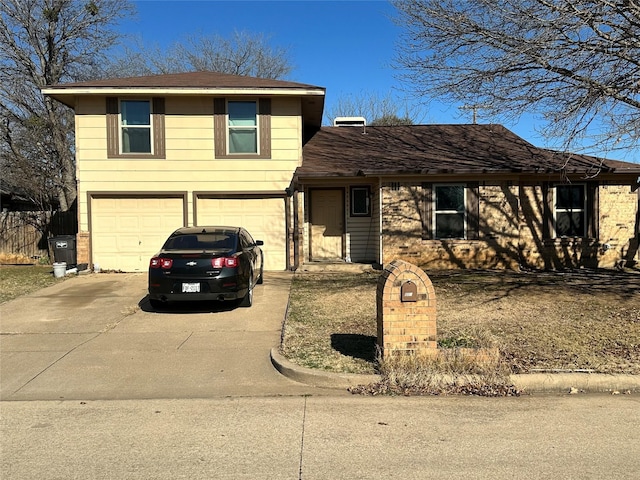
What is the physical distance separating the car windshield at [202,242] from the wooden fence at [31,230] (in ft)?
34.3

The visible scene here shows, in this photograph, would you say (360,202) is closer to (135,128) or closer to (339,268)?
(339,268)

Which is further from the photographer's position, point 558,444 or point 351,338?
point 351,338

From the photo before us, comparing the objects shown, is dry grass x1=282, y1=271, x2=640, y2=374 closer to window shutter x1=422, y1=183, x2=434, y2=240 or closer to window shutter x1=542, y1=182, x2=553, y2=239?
window shutter x1=422, y1=183, x2=434, y2=240

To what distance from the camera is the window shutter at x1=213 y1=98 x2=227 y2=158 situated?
1404 cm

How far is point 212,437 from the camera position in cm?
412

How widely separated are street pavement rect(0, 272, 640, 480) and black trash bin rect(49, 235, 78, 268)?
24.5 ft

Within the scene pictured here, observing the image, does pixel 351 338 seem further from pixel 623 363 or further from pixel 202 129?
pixel 202 129

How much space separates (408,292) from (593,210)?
11.0 meters

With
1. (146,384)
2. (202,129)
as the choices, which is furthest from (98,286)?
(146,384)

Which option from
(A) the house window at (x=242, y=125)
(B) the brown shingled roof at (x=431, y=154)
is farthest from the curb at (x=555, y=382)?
(A) the house window at (x=242, y=125)

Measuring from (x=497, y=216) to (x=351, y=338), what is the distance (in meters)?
8.41

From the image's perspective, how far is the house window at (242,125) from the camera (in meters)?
14.1

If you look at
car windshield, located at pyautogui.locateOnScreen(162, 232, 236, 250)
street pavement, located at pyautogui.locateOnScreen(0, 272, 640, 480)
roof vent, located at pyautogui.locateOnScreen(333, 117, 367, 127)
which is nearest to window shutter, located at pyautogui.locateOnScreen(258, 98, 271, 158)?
car windshield, located at pyautogui.locateOnScreen(162, 232, 236, 250)

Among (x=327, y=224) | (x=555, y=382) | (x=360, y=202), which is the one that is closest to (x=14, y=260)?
(x=327, y=224)
